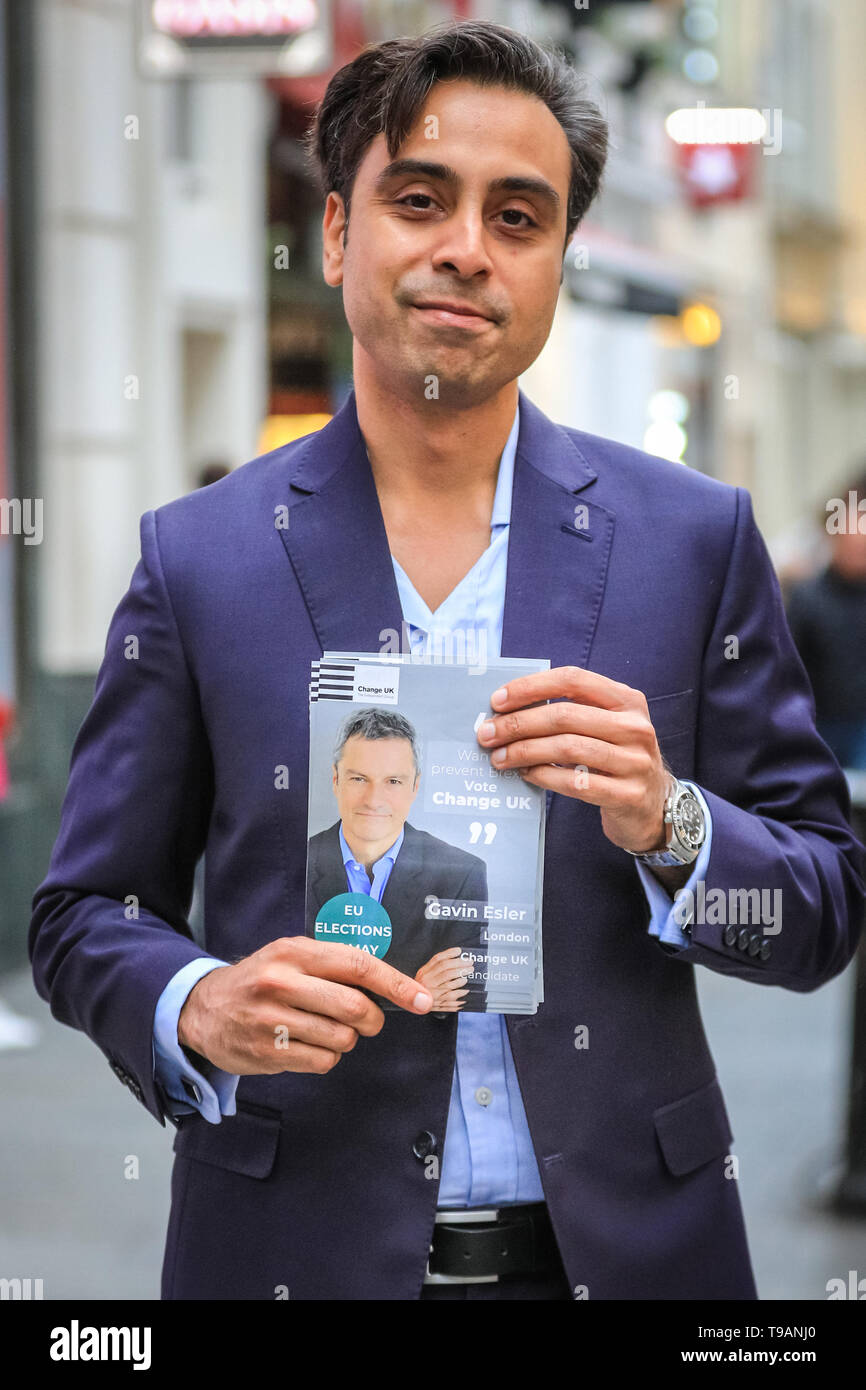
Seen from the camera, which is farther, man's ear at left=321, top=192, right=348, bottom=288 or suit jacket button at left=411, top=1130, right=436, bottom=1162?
man's ear at left=321, top=192, right=348, bottom=288

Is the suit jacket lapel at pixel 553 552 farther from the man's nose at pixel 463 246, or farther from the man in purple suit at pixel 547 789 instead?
the man's nose at pixel 463 246

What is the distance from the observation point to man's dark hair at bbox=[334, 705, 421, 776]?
1.83 meters

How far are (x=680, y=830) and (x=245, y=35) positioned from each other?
616 cm

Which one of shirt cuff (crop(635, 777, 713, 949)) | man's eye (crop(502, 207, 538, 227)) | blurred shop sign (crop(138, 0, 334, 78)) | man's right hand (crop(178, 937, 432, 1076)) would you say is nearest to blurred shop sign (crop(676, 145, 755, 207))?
blurred shop sign (crop(138, 0, 334, 78))

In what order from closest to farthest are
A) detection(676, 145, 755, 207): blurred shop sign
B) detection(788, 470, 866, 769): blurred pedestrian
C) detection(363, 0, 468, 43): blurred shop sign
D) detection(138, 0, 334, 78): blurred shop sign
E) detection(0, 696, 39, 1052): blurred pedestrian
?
detection(0, 696, 39, 1052): blurred pedestrian
detection(138, 0, 334, 78): blurred shop sign
detection(788, 470, 866, 769): blurred pedestrian
detection(363, 0, 468, 43): blurred shop sign
detection(676, 145, 755, 207): blurred shop sign

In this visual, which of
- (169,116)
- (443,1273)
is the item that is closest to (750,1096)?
(443,1273)

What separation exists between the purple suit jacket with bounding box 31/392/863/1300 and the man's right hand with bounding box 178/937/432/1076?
18cm

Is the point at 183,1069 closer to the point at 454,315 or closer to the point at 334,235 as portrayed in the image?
the point at 454,315

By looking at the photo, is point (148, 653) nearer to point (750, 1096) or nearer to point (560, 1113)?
point (560, 1113)

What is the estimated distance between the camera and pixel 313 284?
11.6 meters

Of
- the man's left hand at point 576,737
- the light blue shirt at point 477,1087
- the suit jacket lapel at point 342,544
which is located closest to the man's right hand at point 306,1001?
the light blue shirt at point 477,1087

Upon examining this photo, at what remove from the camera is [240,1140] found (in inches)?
81.8

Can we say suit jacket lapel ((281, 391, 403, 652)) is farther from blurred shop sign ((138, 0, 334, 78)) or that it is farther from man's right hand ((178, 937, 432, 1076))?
blurred shop sign ((138, 0, 334, 78))

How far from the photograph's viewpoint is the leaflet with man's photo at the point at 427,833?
72.1 inches
